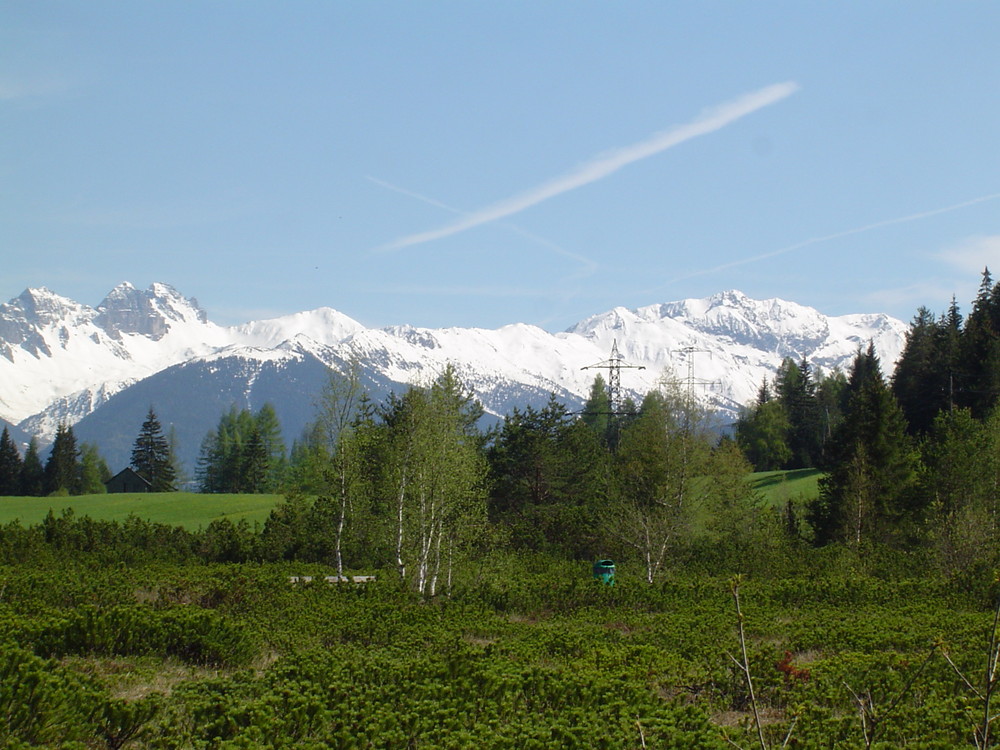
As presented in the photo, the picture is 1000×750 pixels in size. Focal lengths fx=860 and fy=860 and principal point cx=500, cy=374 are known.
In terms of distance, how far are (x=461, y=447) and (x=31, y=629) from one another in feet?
45.4

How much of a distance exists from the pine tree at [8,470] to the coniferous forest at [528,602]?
6170cm

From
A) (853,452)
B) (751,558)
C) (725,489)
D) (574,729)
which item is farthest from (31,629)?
(853,452)

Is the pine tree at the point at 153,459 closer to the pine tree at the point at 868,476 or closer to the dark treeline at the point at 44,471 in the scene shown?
the dark treeline at the point at 44,471

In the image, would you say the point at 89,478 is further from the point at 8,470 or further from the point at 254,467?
the point at 254,467

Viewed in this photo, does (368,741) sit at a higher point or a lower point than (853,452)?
lower

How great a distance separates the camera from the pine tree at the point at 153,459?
8712cm

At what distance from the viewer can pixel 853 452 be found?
38938 millimetres

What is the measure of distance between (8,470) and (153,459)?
13.5m

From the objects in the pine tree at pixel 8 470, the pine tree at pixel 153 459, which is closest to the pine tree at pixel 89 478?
the pine tree at pixel 153 459

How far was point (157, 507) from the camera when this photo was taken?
58625 mm

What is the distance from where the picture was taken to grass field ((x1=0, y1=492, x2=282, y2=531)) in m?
52.7

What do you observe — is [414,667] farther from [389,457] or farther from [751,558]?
[751,558]

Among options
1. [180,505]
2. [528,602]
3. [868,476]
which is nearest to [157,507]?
[180,505]

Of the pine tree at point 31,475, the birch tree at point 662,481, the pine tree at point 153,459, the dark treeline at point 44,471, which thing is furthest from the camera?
the pine tree at point 153,459
